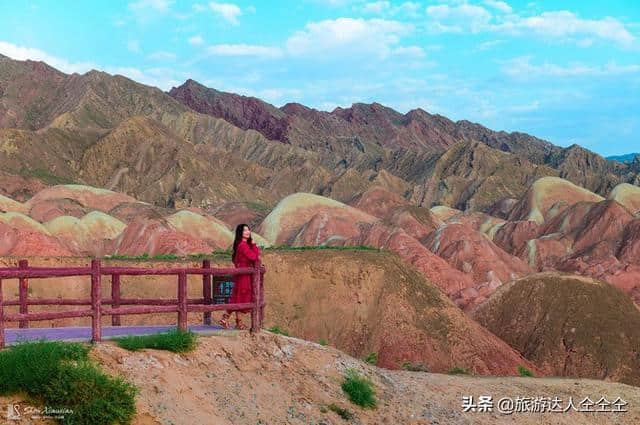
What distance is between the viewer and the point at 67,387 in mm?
10367

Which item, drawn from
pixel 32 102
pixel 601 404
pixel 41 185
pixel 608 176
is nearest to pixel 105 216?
pixel 41 185

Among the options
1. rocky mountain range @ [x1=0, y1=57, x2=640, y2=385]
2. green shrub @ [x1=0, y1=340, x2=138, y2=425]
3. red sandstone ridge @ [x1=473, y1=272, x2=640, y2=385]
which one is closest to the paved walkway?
green shrub @ [x1=0, y1=340, x2=138, y2=425]

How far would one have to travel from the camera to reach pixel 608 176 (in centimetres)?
16138

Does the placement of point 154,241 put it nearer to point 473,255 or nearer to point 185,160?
point 473,255

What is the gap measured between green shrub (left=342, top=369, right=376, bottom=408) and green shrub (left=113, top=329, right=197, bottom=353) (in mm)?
2979

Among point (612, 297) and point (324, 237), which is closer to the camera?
point (612, 297)

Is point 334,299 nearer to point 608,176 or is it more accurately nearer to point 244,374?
point 244,374

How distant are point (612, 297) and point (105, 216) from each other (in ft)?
153

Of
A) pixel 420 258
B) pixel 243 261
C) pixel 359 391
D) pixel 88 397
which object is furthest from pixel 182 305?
pixel 420 258

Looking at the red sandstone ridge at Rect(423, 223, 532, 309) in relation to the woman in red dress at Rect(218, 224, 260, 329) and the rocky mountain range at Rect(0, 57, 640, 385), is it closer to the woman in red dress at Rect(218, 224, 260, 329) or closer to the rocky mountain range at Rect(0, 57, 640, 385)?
the rocky mountain range at Rect(0, 57, 640, 385)

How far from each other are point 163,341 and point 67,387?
8.52ft

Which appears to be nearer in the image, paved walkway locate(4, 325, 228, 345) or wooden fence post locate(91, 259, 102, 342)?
wooden fence post locate(91, 259, 102, 342)

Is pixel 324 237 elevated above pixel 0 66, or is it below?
below

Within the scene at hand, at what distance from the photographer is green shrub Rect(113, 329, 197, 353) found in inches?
490
